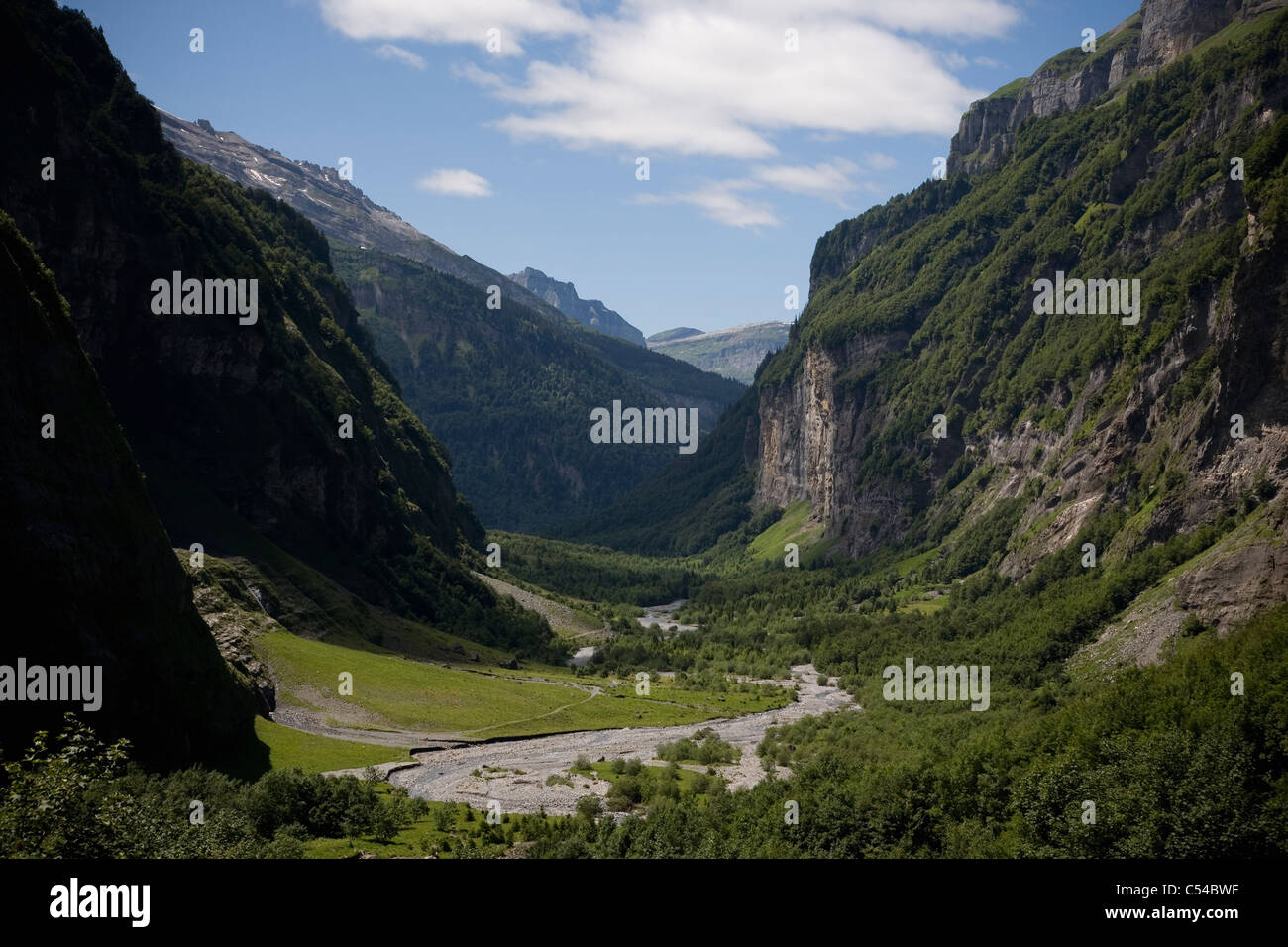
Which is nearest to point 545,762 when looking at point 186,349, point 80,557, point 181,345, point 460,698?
point 460,698

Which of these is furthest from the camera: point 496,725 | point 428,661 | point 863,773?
point 428,661

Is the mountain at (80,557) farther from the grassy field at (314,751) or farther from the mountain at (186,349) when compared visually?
the mountain at (186,349)

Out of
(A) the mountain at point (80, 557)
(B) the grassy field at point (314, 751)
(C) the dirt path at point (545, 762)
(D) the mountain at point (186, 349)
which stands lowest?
(C) the dirt path at point (545, 762)

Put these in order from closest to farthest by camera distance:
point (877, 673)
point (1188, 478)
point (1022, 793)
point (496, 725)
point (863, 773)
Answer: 1. point (1022, 793)
2. point (863, 773)
3. point (496, 725)
4. point (1188, 478)
5. point (877, 673)

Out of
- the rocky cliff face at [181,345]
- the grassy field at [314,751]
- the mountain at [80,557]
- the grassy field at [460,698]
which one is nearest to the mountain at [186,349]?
→ the rocky cliff face at [181,345]

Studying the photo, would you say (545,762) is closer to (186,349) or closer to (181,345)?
(186,349)
